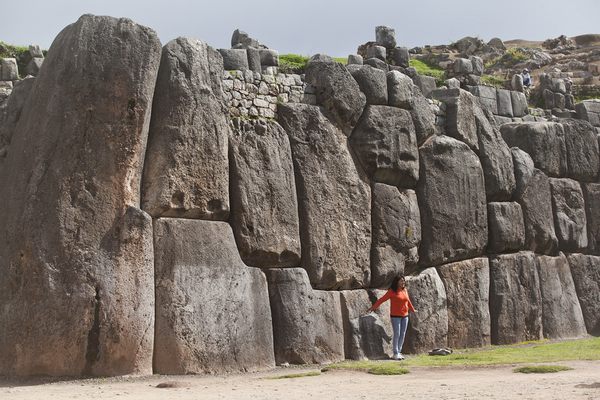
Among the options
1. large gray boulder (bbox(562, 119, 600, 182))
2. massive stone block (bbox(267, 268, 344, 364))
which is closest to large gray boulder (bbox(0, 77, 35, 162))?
massive stone block (bbox(267, 268, 344, 364))

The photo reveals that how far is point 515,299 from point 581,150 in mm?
4930

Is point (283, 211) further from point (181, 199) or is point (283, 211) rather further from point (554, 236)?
point (554, 236)

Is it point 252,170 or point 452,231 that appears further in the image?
point 452,231

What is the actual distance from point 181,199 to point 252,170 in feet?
5.68

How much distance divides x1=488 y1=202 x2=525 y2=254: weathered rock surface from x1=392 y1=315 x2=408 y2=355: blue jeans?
4252mm

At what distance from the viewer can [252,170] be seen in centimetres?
1708

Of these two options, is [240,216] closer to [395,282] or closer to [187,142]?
[187,142]

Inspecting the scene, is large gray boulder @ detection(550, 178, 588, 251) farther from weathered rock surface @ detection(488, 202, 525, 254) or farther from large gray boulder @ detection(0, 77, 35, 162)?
large gray boulder @ detection(0, 77, 35, 162)

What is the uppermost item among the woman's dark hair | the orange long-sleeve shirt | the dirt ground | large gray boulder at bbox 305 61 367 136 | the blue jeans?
large gray boulder at bbox 305 61 367 136

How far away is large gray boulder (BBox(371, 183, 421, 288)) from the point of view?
18953 millimetres

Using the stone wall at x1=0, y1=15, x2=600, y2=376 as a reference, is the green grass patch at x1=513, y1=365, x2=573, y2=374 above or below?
below

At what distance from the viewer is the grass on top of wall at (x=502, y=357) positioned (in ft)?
53.2

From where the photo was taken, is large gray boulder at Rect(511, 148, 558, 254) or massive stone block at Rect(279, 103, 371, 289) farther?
large gray boulder at Rect(511, 148, 558, 254)

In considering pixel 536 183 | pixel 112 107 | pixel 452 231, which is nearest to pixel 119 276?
pixel 112 107
